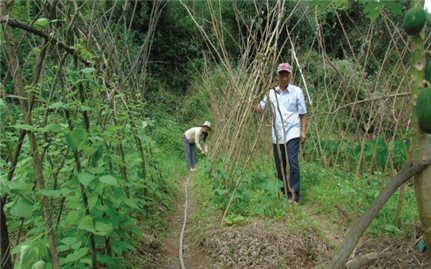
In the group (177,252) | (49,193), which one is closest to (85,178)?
(49,193)

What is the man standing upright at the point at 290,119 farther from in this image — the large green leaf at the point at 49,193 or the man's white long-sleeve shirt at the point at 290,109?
the large green leaf at the point at 49,193

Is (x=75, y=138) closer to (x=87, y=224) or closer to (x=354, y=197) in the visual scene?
(x=87, y=224)

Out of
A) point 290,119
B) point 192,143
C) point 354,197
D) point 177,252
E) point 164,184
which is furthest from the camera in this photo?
point 192,143

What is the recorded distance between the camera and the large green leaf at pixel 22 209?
1642mm

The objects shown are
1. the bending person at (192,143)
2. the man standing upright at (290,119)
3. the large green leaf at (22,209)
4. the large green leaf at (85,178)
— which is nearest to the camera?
the large green leaf at (22,209)

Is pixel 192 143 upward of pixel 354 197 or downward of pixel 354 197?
downward

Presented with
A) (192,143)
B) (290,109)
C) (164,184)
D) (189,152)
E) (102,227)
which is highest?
(290,109)

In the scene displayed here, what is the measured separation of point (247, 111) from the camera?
378 cm

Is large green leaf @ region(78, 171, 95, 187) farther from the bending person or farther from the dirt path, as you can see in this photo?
the bending person

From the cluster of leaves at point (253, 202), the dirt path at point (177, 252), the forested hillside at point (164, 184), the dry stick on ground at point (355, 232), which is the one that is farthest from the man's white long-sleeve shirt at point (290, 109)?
the dry stick on ground at point (355, 232)

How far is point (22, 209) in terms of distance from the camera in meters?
1.66

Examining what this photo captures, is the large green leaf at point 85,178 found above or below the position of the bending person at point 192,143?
above

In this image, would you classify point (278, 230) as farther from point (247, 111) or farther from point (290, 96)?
point (290, 96)

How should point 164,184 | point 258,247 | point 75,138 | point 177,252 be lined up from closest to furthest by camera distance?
1. point 75,138
2. point 258,247
3. point 177,252
4. point 164,184
